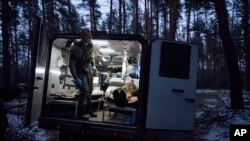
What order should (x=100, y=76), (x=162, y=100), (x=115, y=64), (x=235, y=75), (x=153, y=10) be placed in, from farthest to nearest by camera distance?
(x=153, y=10)
(x=115, y=64)
(x=235, y=75)
(x=100, y=76)
(x=162, y=100)

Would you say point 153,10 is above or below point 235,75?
above

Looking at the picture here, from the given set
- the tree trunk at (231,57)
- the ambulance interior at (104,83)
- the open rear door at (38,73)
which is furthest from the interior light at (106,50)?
the tree trunk at (231,57)

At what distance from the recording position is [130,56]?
11.3 meters

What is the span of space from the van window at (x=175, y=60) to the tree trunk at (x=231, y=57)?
5385mm

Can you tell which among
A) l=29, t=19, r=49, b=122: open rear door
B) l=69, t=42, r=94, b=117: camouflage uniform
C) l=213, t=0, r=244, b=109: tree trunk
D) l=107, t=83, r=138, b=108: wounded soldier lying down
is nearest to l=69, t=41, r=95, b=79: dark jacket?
l=69, t=42, r=94, b=117: camouflage uniform

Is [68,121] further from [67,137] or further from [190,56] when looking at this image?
[190,56]

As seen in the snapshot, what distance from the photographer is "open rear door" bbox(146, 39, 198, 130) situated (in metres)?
6.03

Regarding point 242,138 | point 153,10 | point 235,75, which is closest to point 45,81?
point 242,138

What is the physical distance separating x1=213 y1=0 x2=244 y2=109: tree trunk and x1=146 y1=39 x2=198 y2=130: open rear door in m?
5.29

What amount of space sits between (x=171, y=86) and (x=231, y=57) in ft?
19.3

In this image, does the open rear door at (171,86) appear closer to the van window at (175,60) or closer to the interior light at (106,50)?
the van window at (175,60)

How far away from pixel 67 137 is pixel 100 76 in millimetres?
3689

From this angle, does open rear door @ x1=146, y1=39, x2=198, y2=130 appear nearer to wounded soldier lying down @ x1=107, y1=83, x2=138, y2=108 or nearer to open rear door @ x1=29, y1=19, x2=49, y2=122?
wounded soldier lying down @ x1=107, y1=83, x2=138, y2=108

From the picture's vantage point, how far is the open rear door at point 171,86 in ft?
19.8
